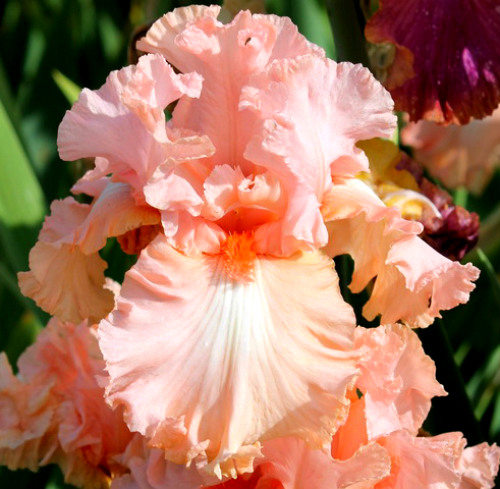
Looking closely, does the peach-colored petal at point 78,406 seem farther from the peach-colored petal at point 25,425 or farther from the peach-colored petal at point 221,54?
the peach-colored petal at point 221,54

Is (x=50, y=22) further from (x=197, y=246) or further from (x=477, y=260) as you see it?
(x=197, y=246)

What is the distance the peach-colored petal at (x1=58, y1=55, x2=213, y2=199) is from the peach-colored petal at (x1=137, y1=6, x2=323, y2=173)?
22 millimetres

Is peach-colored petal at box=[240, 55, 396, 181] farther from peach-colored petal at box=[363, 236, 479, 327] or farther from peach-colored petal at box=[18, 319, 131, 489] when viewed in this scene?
peach-colored petal at box=[18, 319, 131, 489]

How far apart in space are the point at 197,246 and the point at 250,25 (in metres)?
0.19

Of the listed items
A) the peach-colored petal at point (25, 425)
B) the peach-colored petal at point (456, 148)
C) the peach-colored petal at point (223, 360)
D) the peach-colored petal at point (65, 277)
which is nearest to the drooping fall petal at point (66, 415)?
the peach-colored petal at point (25, 425)

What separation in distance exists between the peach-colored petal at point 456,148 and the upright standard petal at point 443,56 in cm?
77

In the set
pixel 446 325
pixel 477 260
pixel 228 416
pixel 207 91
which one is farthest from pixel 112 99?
pixel 446 325

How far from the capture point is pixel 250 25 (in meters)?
0.78

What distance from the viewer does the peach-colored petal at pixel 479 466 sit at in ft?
2.99

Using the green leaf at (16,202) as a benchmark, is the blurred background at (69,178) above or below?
below

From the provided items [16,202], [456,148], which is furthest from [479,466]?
[456,148]

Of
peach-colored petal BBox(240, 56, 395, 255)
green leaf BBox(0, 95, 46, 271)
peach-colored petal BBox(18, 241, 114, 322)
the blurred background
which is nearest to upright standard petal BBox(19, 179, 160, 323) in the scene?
peach-colored petal BBox(18, 241, 114, 322)

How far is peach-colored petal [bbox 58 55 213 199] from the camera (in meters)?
0.77

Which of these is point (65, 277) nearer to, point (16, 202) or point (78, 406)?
point (78, 406)
